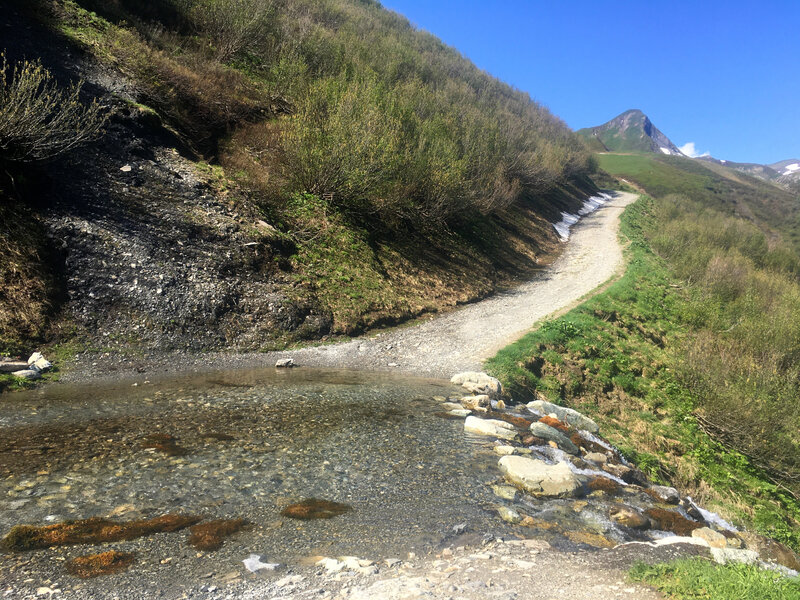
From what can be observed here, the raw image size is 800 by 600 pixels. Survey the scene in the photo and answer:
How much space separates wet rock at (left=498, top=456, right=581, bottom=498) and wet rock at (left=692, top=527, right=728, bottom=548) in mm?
1695

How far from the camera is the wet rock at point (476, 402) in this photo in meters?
11.1

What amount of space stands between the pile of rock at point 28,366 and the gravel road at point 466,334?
17.5ft

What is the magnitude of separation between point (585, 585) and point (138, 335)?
12035 millimetres

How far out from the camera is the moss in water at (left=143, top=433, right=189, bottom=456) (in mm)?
7211

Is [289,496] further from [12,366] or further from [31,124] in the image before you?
[31,124]

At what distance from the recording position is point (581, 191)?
6681 cm

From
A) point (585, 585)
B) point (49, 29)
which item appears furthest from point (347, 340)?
point (49, 29)

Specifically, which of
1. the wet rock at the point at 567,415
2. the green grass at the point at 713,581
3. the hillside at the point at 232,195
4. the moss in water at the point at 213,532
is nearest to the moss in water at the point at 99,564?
the moss in water at the point at 213,532

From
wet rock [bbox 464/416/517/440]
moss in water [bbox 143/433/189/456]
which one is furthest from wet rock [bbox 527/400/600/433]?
moss in water [bbox 143/433/189/456]

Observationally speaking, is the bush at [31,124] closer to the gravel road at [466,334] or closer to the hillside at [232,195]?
the hillside at [232,195]

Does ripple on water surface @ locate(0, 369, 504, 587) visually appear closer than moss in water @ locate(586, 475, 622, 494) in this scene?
Yes

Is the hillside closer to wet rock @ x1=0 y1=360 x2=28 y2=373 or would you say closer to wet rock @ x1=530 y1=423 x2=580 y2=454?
wet rock @ x1=0 y1=360 x2=28 y2=373

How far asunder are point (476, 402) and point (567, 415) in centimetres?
261

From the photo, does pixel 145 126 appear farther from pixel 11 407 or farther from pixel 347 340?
pixel 11 407
